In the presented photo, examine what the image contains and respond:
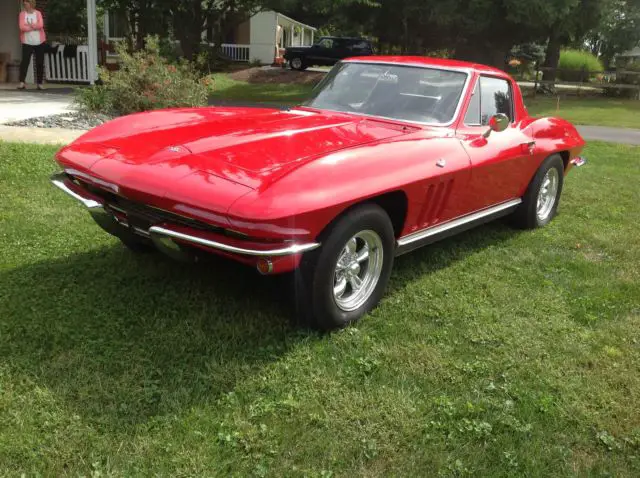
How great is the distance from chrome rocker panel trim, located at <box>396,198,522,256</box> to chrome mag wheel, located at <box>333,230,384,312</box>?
0.22 m

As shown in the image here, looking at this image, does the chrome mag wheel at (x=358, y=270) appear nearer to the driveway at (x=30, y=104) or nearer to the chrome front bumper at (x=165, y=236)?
the chrome front bumper at (x=165, y=236)

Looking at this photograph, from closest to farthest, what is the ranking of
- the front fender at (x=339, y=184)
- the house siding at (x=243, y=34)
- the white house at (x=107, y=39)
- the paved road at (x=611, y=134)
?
1. the front fender at (x=339, y=184)
2. the paved road at (x=611, y=134)
3. the white house at (x=107, y=39)
4. the house siding at (x=243, y=34)

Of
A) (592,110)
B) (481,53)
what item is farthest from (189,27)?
(592,110)

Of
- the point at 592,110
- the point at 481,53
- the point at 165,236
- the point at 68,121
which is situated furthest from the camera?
the point at 481,53

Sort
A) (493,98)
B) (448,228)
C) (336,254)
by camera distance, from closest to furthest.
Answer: (336,254), (448,228), (493,98)

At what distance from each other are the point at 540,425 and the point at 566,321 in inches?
44.9

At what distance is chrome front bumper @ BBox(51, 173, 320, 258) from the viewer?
270 cm

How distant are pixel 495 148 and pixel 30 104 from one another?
346 inches

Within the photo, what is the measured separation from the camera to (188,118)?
3.96 metres

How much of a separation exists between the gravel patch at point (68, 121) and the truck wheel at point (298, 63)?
21804mm

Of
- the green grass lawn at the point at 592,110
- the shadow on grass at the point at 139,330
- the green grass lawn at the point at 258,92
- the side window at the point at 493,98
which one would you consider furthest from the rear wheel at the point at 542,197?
the green grass lawn at the point at 258,92

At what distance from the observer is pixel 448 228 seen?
13.0 ft

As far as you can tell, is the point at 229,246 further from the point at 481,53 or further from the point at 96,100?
the point at 481,53

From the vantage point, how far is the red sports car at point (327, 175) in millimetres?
2744
